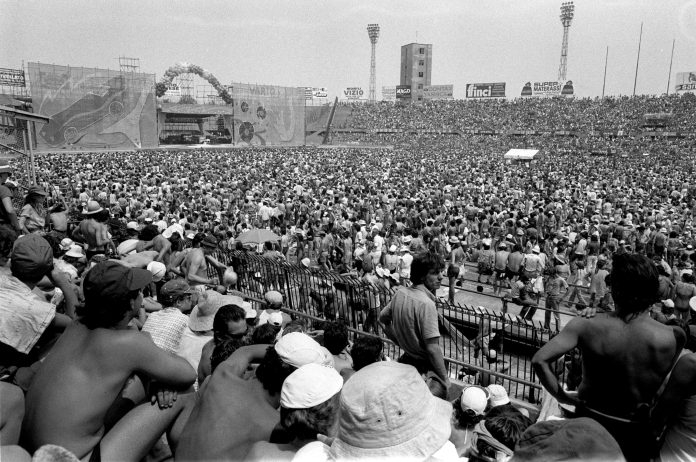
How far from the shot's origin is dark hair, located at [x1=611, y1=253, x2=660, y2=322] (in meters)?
2.46

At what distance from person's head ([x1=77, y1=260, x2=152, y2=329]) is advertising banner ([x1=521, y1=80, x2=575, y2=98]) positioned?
84294mm

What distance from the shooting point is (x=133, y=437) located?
→ 2.43 m

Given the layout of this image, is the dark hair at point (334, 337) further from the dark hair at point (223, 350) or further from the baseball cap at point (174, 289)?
the baseball cap at point (174, 289)

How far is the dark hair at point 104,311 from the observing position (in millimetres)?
2363

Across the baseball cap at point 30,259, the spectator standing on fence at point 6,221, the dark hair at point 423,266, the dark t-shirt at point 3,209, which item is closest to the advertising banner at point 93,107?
the spectator standing on fence at point 6,221

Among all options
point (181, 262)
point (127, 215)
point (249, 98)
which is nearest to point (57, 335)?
point (181, 262)

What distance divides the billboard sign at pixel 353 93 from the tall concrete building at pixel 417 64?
9023mm

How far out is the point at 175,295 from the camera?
4.62 m

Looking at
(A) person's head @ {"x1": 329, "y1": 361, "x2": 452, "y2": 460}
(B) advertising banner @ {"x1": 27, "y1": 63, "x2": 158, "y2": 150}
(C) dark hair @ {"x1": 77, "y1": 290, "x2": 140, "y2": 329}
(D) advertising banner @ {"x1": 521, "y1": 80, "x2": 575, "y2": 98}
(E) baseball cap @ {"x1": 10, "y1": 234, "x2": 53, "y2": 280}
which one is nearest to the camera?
(A) person's head @ {"x1": 329, "y1": 361, "x2": 452, "y2": 460}

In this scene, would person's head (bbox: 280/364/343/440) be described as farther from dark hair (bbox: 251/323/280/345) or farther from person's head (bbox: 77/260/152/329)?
dark hair (bbox: 251/323/280/345)

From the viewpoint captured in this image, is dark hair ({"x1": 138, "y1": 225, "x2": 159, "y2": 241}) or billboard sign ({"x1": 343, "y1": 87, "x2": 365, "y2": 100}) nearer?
dark hair ({"x1": 138, "y1": 225, "x2": 159, "y2": 241})

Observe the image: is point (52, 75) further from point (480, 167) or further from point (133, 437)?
point (133, 437)

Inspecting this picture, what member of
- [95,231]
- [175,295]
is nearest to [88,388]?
[175,295]

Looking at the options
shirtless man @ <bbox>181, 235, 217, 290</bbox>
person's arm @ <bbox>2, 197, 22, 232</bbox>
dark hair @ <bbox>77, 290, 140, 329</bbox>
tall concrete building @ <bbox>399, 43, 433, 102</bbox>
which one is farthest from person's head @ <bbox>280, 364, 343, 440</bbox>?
tall concrete building @ <bbox>399, 43, 433, 102</bbox>
